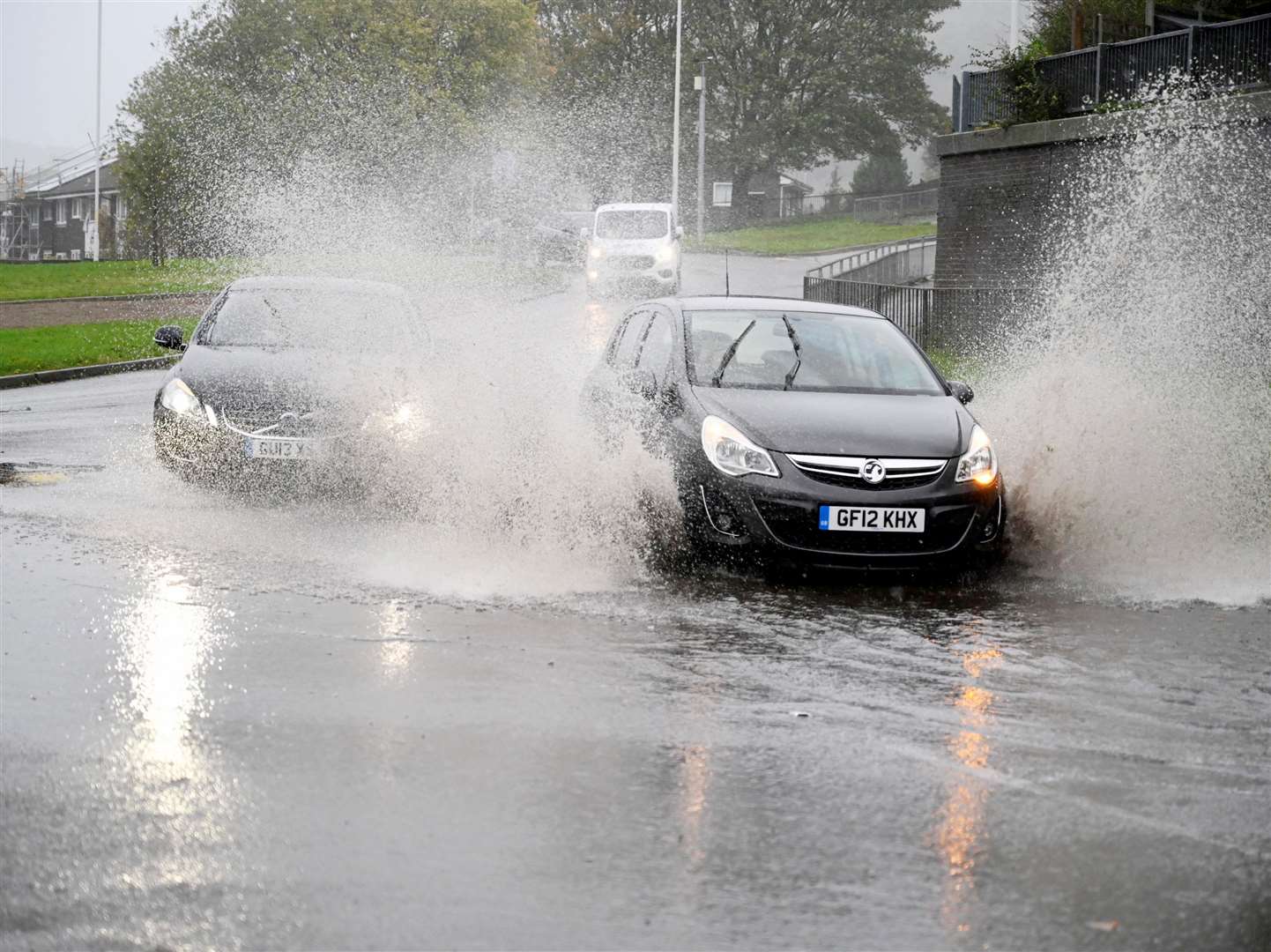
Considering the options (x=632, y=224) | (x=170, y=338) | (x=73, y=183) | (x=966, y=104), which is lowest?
(x=170, y=338)

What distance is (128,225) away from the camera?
58.9 metres

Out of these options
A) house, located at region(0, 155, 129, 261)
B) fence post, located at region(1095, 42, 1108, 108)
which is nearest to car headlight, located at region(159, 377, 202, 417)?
fence post, located at region(1095, 42, 1108, 108)

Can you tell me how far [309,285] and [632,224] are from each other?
25829 mm

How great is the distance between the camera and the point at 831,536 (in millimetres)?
9031

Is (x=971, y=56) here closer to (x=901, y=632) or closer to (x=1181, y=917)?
(x=901, y=632)

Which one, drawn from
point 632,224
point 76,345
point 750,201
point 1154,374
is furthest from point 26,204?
point 1154,374

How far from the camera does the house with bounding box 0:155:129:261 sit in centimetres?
10156

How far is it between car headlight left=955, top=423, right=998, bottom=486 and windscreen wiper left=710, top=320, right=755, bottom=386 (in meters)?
1.50

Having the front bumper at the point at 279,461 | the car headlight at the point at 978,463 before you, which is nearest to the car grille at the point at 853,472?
the car headlight at the point at 978,463

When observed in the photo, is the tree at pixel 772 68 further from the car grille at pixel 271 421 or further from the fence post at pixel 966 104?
the car grille at pixel 271 421

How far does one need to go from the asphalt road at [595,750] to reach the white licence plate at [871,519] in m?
0.40

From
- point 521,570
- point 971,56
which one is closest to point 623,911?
point 521,570

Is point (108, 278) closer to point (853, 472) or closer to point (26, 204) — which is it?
point (853, 472)

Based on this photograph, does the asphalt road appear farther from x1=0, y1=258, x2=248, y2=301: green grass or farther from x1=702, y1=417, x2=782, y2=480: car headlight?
x1=0, y1=258, x2=248, y2=301: green grass
